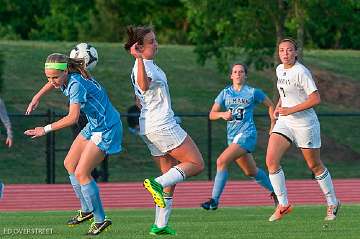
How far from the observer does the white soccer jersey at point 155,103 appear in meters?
13.6

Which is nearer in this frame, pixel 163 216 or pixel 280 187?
pixel 163 216

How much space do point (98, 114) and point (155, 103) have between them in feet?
2.30

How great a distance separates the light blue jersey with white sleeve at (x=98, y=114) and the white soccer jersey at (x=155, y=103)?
1.34ft

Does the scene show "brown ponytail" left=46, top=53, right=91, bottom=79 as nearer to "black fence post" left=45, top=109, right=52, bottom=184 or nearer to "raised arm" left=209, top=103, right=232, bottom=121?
"raised arm" left=209, top=103, right=232, bottom=121

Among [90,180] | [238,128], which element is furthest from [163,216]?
[238,128]

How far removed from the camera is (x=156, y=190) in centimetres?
1335

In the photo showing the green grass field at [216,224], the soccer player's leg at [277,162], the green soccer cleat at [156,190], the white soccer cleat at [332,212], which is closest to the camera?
the green soccer cleat at [156,190]

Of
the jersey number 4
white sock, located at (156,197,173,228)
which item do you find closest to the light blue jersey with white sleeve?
white sock, located at (156,197,173,228)

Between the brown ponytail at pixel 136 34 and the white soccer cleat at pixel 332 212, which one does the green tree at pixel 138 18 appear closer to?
the white soccer cleat at pixel 332 212

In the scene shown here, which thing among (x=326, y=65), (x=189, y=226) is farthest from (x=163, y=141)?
(x=326, y=65)

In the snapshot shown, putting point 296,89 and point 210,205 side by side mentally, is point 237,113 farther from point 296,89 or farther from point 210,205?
point 296,89

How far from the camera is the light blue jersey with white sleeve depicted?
13.8 meters

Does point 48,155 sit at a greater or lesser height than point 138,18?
greater

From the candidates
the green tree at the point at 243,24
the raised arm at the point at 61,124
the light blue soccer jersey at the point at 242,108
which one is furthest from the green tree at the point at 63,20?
the raised arm at the point at 61,124
